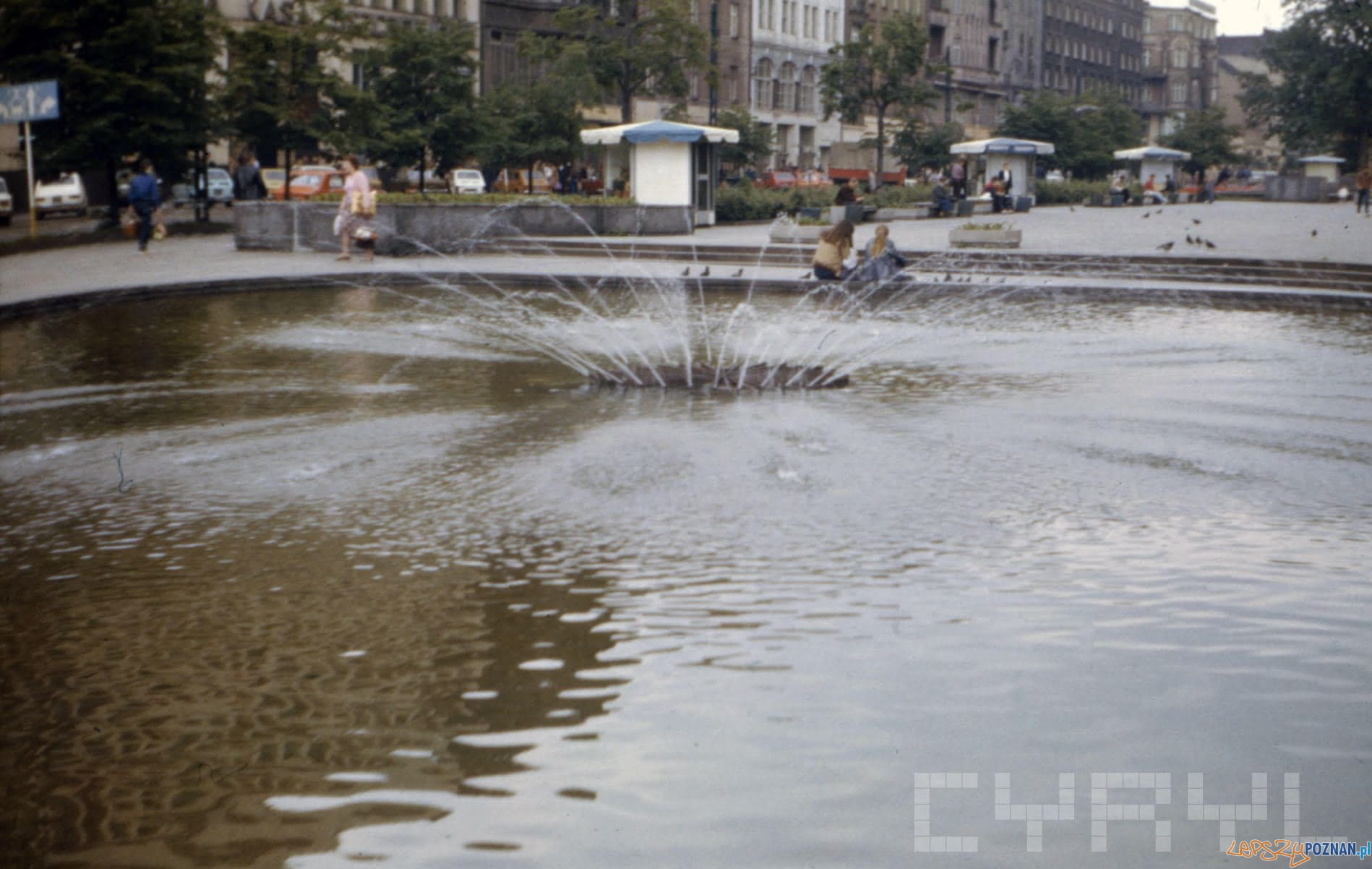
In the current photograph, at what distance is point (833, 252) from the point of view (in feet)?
78.1

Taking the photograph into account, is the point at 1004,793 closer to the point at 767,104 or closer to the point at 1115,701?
the point at 1115,701

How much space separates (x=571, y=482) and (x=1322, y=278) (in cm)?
1802

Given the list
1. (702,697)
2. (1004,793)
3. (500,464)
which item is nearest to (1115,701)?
(1004,793)

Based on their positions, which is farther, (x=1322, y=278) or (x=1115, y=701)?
(x=1322, y=278)

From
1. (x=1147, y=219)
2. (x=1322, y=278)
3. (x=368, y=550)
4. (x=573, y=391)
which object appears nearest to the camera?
(x=368, y=550)

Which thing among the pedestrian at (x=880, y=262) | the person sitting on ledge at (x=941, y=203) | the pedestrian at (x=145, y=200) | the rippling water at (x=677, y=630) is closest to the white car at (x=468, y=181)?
the person sitting on ledge at (x=941, y=203)

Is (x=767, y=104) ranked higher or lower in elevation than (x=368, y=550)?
higher

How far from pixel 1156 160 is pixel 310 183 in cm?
3842

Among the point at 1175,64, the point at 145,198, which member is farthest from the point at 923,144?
the point at 1175,64

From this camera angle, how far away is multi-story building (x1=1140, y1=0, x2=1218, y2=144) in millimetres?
160750

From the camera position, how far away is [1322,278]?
24.0m

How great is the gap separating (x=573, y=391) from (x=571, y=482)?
12.7 feet

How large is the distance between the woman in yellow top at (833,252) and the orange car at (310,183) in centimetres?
2631

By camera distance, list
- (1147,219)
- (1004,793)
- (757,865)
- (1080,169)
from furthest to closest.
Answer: (1080,169) < (1147,219) < (1004,793) < (757,865)
